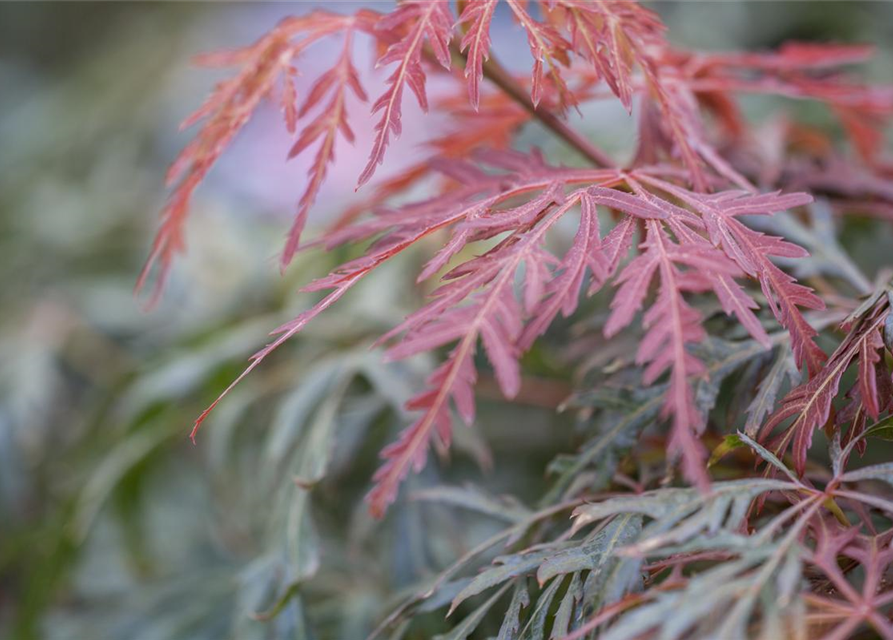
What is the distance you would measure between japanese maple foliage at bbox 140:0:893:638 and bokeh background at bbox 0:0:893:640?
0.15 m

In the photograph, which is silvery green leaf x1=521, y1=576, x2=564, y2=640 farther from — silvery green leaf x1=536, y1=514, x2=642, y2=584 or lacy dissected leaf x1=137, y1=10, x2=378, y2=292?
lacy dissected leaf x1=137, y1=10, x2=378, y2=292

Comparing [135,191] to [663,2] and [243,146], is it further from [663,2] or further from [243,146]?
[663,2]

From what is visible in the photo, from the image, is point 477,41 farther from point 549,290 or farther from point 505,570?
point 505,570

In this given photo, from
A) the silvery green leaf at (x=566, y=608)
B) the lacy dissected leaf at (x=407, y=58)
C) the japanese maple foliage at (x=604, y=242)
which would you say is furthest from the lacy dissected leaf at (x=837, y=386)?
the lacy dissected leaf at (x=407, y=58)

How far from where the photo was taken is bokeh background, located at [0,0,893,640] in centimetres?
70

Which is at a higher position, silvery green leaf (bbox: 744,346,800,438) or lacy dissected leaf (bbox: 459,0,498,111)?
lacy dissected leaf (bbox: 459,0,498,111)

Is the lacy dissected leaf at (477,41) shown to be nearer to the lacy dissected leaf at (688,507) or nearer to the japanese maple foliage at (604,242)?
the japanese maple foliage at (604,242)

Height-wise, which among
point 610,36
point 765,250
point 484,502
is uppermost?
point 610,36

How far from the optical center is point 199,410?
846mm

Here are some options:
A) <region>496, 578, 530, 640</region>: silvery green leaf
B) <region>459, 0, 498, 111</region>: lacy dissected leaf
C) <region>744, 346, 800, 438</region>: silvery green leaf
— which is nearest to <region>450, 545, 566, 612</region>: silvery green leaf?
<region>496, 578, 530, 640</region>: silvery green leaf

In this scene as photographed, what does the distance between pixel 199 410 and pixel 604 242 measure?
57 centimetres

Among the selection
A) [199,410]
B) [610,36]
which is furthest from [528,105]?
[199,410]

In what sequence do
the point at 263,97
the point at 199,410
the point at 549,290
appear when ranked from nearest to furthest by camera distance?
the point at 549,290 < the point at 263,97 < the point at 199,410

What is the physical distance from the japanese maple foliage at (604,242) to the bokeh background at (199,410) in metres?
0.15
